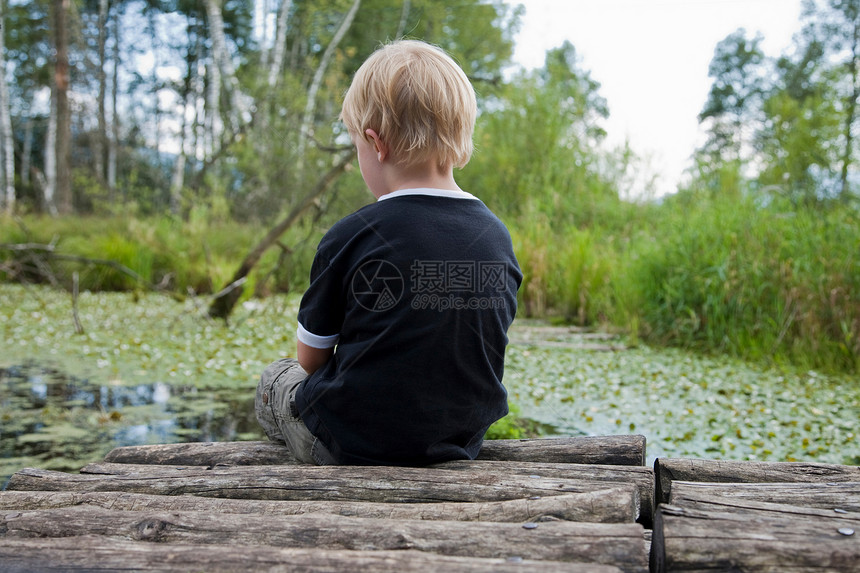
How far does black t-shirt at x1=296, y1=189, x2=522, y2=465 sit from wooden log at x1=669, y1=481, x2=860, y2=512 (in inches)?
20.5

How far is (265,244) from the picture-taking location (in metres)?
5.51

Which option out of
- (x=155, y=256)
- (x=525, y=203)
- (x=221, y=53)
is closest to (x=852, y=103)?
(x=525, y=203)

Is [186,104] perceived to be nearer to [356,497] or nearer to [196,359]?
[196,359]

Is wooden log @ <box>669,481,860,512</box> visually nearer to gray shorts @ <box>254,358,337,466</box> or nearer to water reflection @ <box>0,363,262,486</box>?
gray shorts @ <box>254,358,337,466</box>

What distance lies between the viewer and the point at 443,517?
137cm

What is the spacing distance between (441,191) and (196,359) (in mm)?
3582

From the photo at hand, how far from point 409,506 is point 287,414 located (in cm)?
60

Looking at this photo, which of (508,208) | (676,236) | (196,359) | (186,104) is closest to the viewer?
(196,359)

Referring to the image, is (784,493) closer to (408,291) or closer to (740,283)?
(408,291)

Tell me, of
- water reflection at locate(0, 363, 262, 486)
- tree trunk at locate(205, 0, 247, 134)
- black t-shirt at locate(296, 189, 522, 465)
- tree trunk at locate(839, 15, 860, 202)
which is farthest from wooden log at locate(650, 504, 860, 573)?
tree trunk at locate(839, 15, 860, 202)

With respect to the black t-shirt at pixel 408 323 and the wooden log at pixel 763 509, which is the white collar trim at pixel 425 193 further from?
the wooden log at pixel 763 509

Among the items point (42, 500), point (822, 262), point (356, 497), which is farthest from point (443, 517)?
point (822, 262)

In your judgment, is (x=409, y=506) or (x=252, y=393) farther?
(x=252, y=393)

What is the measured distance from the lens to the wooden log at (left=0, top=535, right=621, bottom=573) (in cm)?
110
